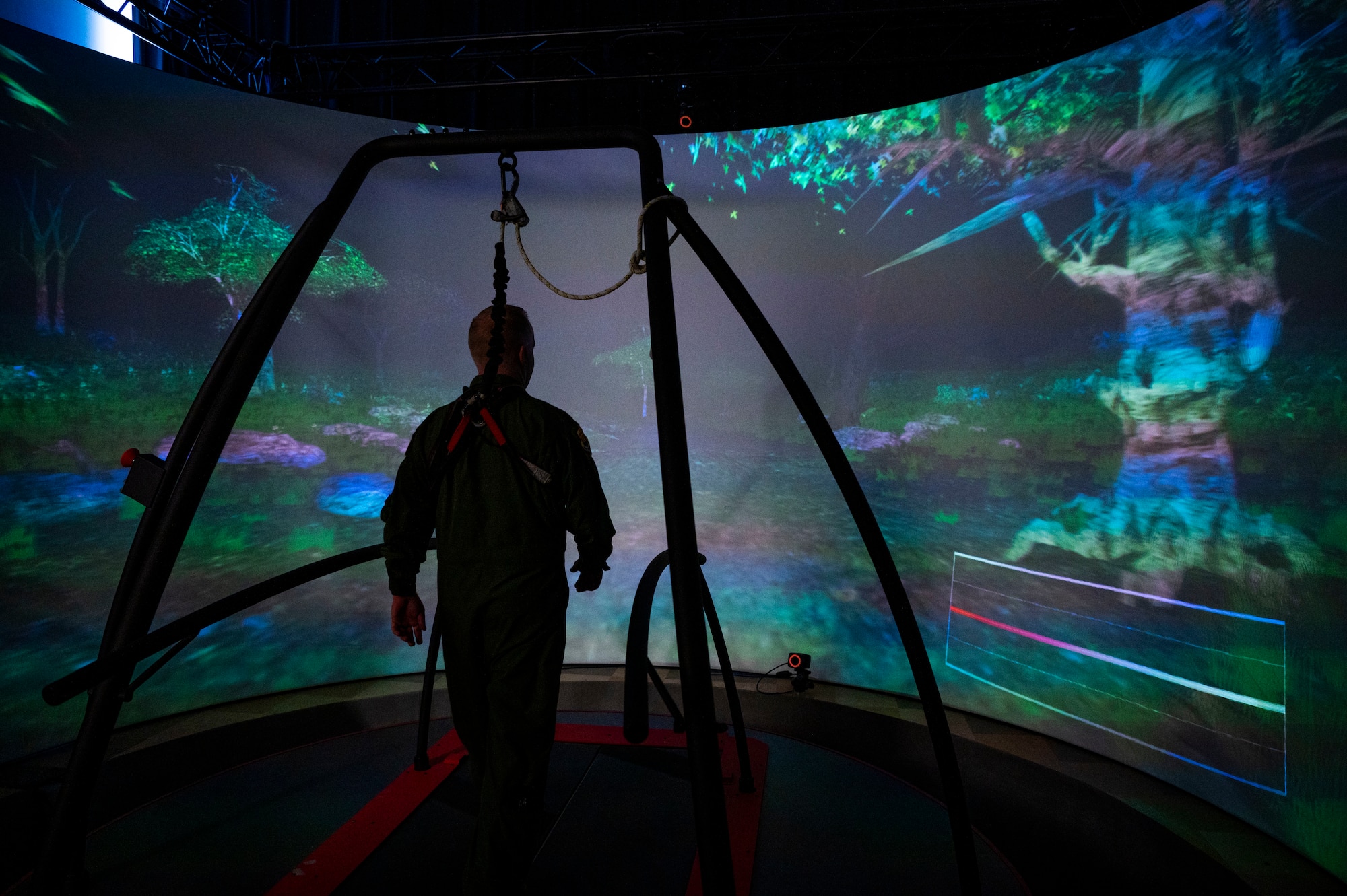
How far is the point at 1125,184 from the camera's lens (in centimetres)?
284

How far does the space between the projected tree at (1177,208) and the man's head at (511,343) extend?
2.63 m

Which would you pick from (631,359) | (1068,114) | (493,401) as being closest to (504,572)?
(493,401)

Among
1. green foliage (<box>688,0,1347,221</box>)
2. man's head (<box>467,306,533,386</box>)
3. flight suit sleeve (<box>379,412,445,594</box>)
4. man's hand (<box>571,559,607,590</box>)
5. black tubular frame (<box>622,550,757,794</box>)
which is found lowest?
black tubular frame (<box>622,550,757,794</box>)

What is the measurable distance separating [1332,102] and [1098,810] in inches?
103

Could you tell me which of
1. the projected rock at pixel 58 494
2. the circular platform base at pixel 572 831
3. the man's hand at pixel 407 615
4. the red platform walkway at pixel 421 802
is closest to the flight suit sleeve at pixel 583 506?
the man's hand at pixel 407 615

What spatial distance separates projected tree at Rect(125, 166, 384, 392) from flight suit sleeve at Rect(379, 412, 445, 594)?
234cm

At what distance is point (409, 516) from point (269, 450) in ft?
7.80

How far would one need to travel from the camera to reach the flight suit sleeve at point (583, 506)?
166cm

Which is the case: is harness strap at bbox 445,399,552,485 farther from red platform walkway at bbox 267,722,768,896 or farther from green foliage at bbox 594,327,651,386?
green foliage at bbox 594,327,651,386

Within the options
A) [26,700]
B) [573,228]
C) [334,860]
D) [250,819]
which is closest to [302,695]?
[26,700]

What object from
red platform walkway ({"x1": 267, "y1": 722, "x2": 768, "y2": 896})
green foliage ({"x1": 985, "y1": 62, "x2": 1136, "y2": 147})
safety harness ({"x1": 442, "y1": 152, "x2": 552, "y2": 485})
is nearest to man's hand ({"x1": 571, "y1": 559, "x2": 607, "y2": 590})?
safety harness ({"x1": 442, "y1": 152, "x2": 552, "y2": 485})

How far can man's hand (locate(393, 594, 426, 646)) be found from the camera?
1.77 metres

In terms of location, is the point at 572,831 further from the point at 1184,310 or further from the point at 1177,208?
the point at 1177,208

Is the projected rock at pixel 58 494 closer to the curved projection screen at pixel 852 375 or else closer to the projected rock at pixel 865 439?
the curved projection screen at pixel 852 375
